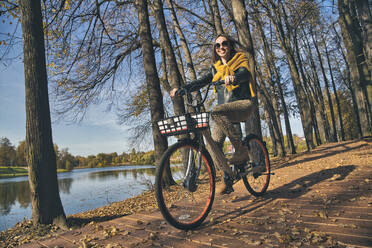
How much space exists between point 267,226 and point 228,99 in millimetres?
1628

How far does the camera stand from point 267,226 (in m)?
2.43

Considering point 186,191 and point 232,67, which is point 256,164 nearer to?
point 186,191

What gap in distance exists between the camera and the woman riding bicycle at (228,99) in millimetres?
2961

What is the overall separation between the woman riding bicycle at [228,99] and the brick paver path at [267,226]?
1.74 ft

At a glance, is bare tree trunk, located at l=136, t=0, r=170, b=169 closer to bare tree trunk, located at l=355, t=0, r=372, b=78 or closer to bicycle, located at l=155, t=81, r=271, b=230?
bicycle, located at l=155, t=81, r=271, b=230

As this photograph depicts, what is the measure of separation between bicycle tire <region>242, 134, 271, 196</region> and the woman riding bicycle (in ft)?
1.43

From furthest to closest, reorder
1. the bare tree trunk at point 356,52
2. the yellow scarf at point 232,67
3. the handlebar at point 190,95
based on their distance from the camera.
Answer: the bare tree trunk at point 356,52, the yellow scarf at point 232,67, the handlebar at point 190,95

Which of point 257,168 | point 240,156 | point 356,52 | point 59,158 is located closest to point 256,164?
point 257,168

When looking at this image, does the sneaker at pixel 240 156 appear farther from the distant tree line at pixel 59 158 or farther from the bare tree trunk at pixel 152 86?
the distant tree line at pixel 59 158

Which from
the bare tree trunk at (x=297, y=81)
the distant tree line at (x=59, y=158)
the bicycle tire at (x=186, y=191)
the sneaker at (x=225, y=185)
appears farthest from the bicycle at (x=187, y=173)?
the distant tree line at (x=59, y=158)

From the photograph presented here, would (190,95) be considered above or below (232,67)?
below

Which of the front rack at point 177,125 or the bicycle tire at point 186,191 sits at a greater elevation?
the front rack at point 177,125

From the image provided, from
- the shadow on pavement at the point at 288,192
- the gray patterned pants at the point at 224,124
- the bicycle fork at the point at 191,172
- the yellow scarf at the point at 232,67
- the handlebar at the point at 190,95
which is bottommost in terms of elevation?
the shadow on pavement at the point at 288,192

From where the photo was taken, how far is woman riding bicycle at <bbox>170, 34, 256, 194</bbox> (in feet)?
9.71
